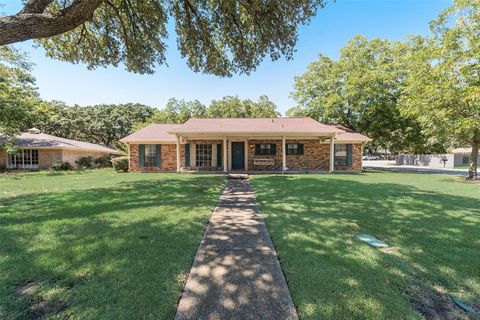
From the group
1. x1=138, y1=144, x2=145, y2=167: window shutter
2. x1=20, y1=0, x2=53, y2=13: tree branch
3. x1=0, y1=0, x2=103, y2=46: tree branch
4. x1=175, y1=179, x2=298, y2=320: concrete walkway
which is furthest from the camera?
x1=138, y1=144, x2=145, y2=167: window shutter

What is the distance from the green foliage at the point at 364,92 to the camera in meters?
21.1

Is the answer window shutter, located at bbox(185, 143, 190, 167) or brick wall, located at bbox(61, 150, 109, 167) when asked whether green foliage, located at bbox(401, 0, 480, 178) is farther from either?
brick wall, located at bbox(61, 150, 109, 167)

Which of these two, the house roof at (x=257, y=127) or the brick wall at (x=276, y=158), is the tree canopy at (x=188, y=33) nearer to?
the house roof at (x=257, y=127)

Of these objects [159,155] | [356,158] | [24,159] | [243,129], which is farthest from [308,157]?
[24,159]

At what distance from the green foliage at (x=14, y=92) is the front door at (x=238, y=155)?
14823 mm

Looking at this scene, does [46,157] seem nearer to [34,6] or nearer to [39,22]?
[34,6]

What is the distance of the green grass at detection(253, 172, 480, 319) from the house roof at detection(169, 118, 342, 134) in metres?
9.08

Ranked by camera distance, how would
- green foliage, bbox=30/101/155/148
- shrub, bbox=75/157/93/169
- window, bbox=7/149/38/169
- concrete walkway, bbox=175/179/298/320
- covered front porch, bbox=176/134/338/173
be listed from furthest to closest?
1. green foliage, bbox=30/101/155/148
2. shrub, bbox=75/157/93/169
3. window, bbox=7/149/38/169
4. covered front porch, bbox=176/134/338/173
5. concrete walkway, bbox=175/179/298/320

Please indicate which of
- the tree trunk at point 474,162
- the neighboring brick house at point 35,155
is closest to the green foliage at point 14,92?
the neighboring brick house at point 35,155

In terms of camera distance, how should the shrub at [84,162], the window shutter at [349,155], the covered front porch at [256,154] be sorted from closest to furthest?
the covered front porch at [256,154]
the window shutter at [349,155]
the shrub at [84,162]

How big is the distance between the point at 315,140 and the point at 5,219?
1606 cm

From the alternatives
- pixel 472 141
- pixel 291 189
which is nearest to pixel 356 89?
pixel 472 141

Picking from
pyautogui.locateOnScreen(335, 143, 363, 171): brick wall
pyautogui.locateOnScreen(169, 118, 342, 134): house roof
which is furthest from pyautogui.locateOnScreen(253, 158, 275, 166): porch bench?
pyautogui.locateOnScreen(335, 143, 363, 171): brick wall

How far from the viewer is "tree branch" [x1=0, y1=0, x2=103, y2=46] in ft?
13.0
